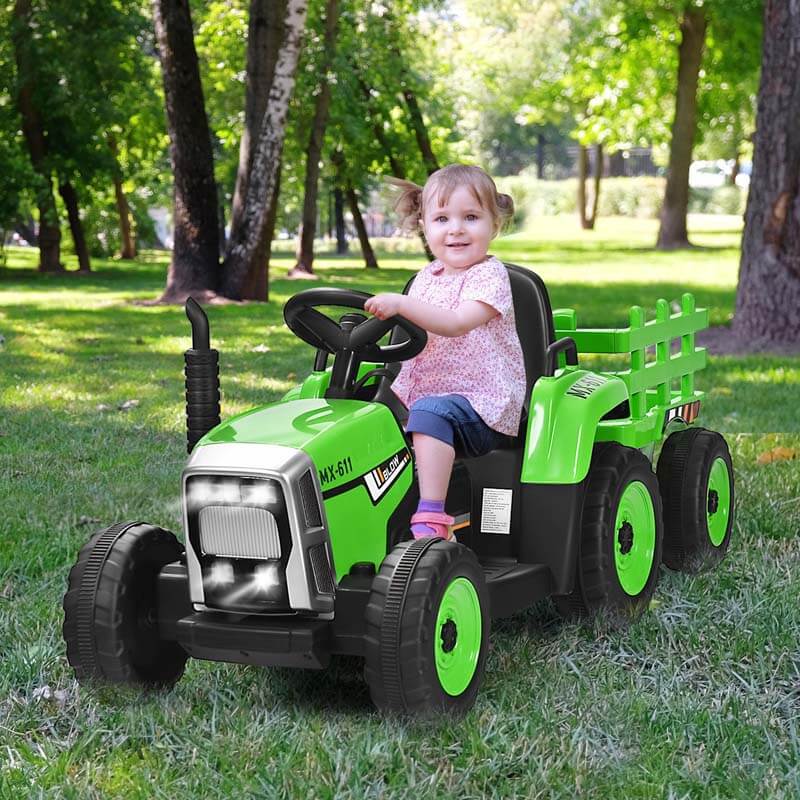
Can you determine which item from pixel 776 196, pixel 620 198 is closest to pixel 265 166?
pixel 776 196

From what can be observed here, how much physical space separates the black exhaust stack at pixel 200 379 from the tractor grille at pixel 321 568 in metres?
0.47

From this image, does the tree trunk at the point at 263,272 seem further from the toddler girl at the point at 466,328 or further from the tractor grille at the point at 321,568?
the tractor grille at the point at 321,568

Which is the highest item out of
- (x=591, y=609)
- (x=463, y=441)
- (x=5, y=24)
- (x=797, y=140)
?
(x=5, y=24)

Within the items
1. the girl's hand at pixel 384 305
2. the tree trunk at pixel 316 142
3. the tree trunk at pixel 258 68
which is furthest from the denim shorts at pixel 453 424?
the tree trunk at pixel 316 142

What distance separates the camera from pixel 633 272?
79.2ft

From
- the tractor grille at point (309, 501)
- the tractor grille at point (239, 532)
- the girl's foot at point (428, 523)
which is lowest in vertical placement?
the girl's foot at point (428, 523)

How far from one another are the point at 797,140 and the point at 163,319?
7.21 m

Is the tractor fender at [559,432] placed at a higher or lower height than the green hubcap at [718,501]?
higher

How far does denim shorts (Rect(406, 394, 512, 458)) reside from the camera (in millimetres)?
3596

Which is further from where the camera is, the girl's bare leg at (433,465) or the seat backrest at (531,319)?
the seat backrest at (531,319)

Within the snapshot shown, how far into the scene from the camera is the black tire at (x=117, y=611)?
334 cm

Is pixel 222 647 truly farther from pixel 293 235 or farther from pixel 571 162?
pixel 571 162

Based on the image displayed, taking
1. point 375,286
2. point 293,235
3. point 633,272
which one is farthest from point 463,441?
point 293,235

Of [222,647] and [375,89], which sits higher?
[375,89]
